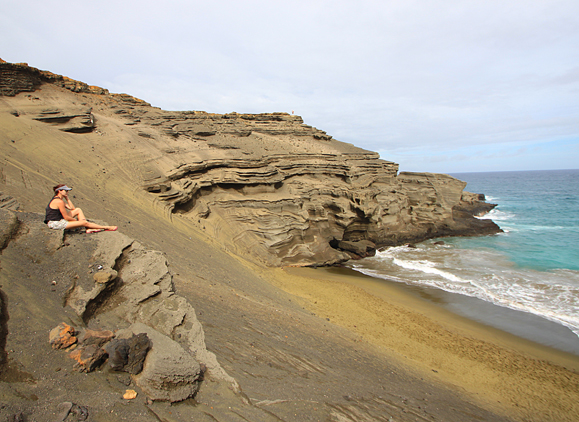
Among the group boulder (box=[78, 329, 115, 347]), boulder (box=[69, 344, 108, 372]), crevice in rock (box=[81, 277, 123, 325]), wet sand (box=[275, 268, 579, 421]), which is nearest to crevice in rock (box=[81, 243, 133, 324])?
crevice in rock (box=[81, 277, 123, 325])

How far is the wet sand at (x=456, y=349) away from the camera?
7.96m

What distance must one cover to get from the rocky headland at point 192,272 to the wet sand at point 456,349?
11 cm

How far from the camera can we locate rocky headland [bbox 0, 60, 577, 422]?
Result: 322cm

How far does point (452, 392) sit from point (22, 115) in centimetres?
1875

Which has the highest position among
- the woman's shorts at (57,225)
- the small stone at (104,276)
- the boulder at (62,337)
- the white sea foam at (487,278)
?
the woman's shorts at (57,225)

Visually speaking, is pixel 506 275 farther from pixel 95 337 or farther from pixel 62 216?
pixel 62 216

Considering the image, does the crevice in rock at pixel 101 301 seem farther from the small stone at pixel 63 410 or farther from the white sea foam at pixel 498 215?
the white sea foam at pixel 498 215

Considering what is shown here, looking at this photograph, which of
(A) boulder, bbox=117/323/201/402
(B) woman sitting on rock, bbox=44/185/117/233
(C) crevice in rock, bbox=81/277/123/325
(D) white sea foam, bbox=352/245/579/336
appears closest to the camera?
(A) boulder, bbox=117/323/201/402

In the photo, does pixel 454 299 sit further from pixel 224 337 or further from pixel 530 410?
pixel 224 337

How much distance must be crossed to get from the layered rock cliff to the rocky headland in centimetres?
11

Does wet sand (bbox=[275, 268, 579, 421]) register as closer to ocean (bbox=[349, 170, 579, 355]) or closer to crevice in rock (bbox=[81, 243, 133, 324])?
ocean (bbox=[349, 170, 579, 355])

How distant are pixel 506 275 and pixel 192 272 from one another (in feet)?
59.8

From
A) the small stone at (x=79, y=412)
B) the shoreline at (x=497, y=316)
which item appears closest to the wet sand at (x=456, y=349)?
the shoreline at (x=497, y=316)

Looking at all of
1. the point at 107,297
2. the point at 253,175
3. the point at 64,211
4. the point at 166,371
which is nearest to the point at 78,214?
the point at 64,211
